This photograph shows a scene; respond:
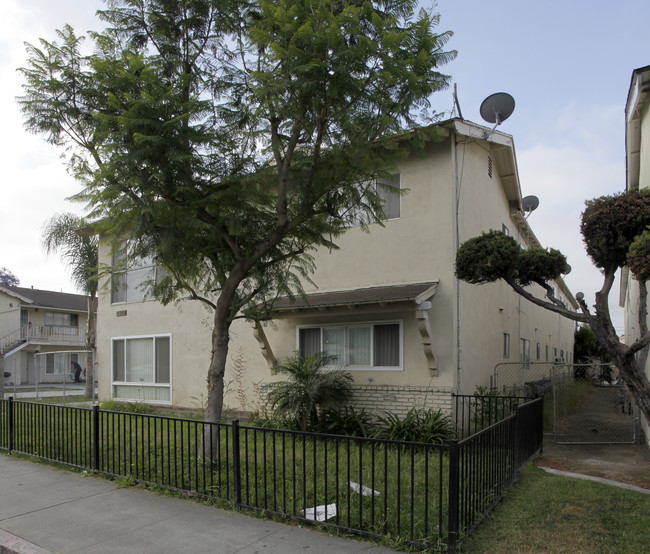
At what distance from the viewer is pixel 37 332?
34969 millimetres

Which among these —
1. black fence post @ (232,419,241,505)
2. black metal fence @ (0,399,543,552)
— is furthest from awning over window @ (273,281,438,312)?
black fence post @ (232,419,241,505)

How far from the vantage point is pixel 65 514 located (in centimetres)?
584

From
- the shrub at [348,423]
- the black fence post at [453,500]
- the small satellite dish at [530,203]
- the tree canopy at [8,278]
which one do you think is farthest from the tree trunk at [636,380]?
the tree canopy at [8,278]

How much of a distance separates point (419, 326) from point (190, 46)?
616cm

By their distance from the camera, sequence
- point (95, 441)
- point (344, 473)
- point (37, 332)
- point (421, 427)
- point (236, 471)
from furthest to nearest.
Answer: point (37, 332) < point (421, 427) < point (95, 441) < point (344, 473) < point (236, 471)

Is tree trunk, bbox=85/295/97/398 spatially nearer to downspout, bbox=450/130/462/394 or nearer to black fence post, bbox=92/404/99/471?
black fence post, bbox=92/404/99/471

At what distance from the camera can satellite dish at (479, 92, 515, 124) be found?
1130 cm

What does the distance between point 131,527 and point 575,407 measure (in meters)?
14.8

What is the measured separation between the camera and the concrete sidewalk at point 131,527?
484 centimetres

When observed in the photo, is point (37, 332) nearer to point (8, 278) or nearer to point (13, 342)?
point (13, 342)

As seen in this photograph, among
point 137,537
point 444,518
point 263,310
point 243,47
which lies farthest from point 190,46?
point 444,518

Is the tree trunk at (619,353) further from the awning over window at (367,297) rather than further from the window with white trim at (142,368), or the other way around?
the window with white trim at (142,368)

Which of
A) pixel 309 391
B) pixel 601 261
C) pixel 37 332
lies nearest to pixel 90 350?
pixel 309 391

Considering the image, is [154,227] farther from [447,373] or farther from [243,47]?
[447,373]
